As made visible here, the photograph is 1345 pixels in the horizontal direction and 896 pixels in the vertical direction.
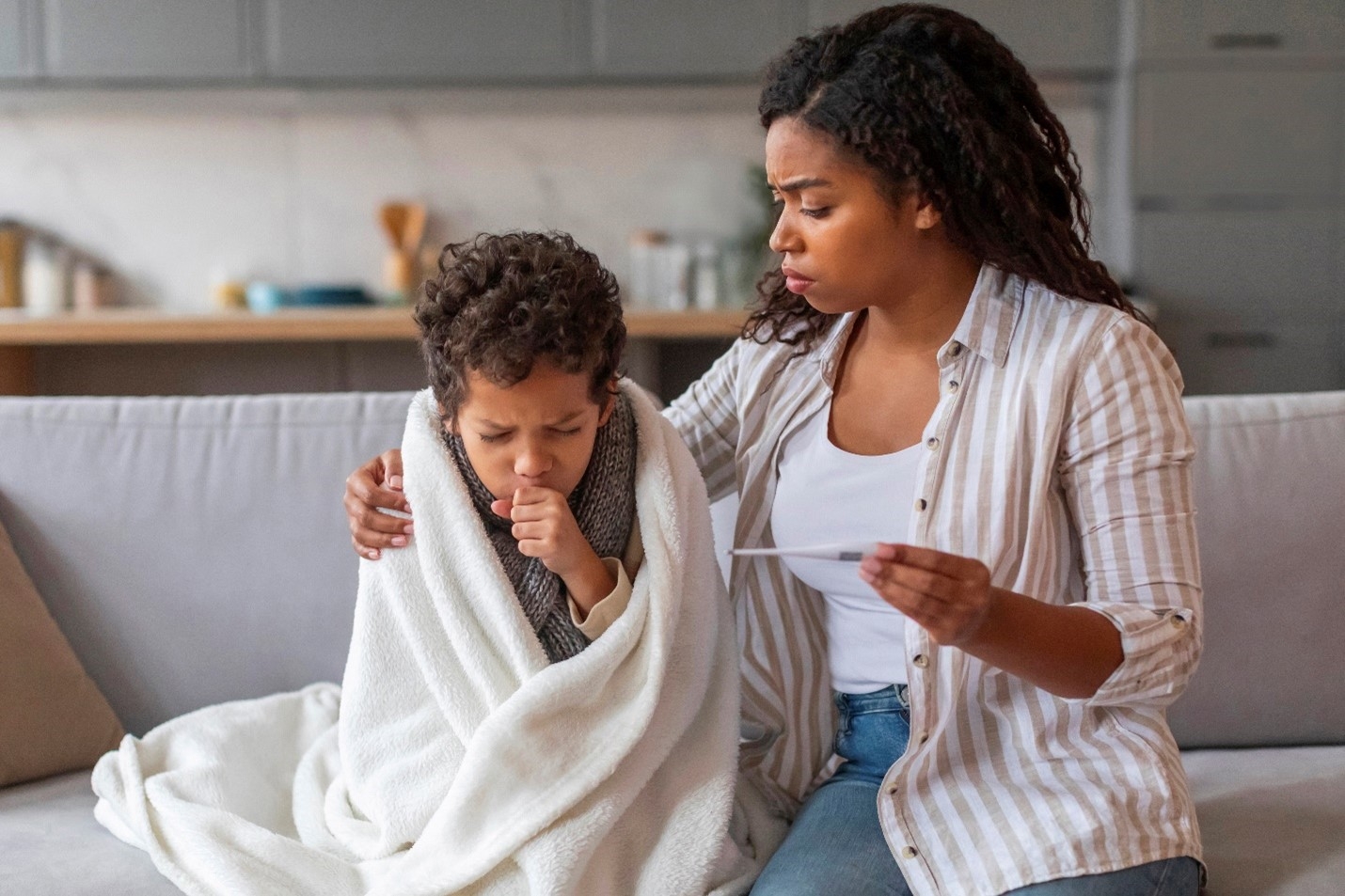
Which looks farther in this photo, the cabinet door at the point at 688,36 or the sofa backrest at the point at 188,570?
the cabinet door at the point at 688,36

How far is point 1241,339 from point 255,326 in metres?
3.24

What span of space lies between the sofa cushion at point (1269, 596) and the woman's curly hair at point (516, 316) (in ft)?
2.81

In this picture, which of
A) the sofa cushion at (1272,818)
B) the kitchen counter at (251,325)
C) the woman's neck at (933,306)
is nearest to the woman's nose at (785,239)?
the woman's neck at (933,306)

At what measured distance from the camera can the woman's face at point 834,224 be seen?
4.19 ft

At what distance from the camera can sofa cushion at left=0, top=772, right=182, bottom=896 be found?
4.29ft

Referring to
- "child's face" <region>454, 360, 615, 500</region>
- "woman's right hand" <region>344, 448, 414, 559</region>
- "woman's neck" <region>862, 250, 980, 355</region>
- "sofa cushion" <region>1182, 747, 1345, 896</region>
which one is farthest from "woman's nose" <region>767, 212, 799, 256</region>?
"sofa cushion" <region>1182, 747, 1345, 896</region>

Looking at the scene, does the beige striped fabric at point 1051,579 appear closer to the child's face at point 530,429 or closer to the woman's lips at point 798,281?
the woman's lips at point 798,281

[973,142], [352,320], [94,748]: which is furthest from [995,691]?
[352,320]

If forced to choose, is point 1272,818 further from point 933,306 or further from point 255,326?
point 255,326

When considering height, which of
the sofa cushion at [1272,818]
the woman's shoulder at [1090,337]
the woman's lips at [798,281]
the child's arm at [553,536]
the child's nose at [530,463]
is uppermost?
the woman's lips at [798,281]

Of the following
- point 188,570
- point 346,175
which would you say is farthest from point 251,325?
point 188,570

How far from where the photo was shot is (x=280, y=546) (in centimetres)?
170

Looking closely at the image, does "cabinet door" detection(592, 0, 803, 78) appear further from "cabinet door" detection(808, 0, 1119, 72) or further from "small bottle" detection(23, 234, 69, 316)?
"small bottle" detection(23, 234, 69, 316)

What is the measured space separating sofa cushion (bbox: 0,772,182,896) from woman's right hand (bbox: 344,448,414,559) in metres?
0.41
